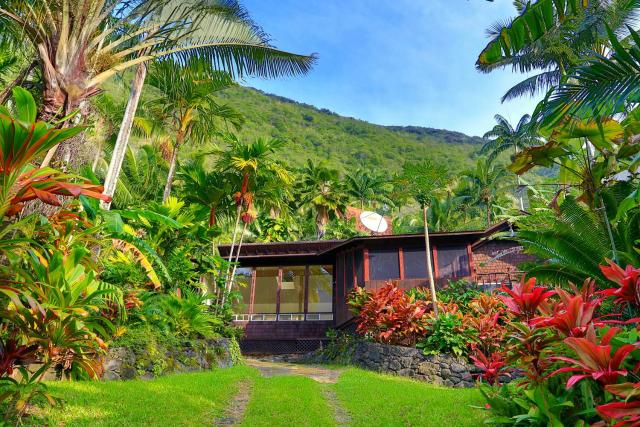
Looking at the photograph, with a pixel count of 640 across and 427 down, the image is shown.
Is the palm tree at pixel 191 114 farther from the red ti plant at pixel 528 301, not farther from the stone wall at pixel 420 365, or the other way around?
the red ti plant at pixel 528 301

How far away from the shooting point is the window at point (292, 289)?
21266 mm

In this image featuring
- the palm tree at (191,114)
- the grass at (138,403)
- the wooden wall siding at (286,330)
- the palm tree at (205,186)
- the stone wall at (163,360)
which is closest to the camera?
the grass at (138,403)

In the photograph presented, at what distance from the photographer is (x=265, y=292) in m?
23.4

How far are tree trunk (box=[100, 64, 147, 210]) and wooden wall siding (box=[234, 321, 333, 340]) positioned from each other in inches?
456

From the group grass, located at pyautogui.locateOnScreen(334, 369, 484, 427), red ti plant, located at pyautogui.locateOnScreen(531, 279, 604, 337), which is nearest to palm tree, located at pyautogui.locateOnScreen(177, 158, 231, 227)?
grass, located at pyautogui.locateOnScreen(334, 369, 484, 427)

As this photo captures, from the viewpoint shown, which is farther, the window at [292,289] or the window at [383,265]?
the window at [292,289]

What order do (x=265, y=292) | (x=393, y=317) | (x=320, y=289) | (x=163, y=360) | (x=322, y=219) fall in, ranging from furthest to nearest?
(x=322, y=219)
(x=265, y=292)
(x=320, y=289)
(x=393, y=317)
(x=163, y=360)

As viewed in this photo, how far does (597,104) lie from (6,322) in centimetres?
764

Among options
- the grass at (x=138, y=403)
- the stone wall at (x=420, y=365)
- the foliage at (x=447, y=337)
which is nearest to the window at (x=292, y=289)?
the stone wall at (x=420, y=365)

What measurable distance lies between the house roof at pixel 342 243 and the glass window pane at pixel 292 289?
1460 millimetres

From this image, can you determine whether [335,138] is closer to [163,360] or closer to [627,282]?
[163,360]

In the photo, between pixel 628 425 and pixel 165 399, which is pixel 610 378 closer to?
pixel 628 425

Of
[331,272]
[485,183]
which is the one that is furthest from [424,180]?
[485,183]

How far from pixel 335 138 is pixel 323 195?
47.3 meters
